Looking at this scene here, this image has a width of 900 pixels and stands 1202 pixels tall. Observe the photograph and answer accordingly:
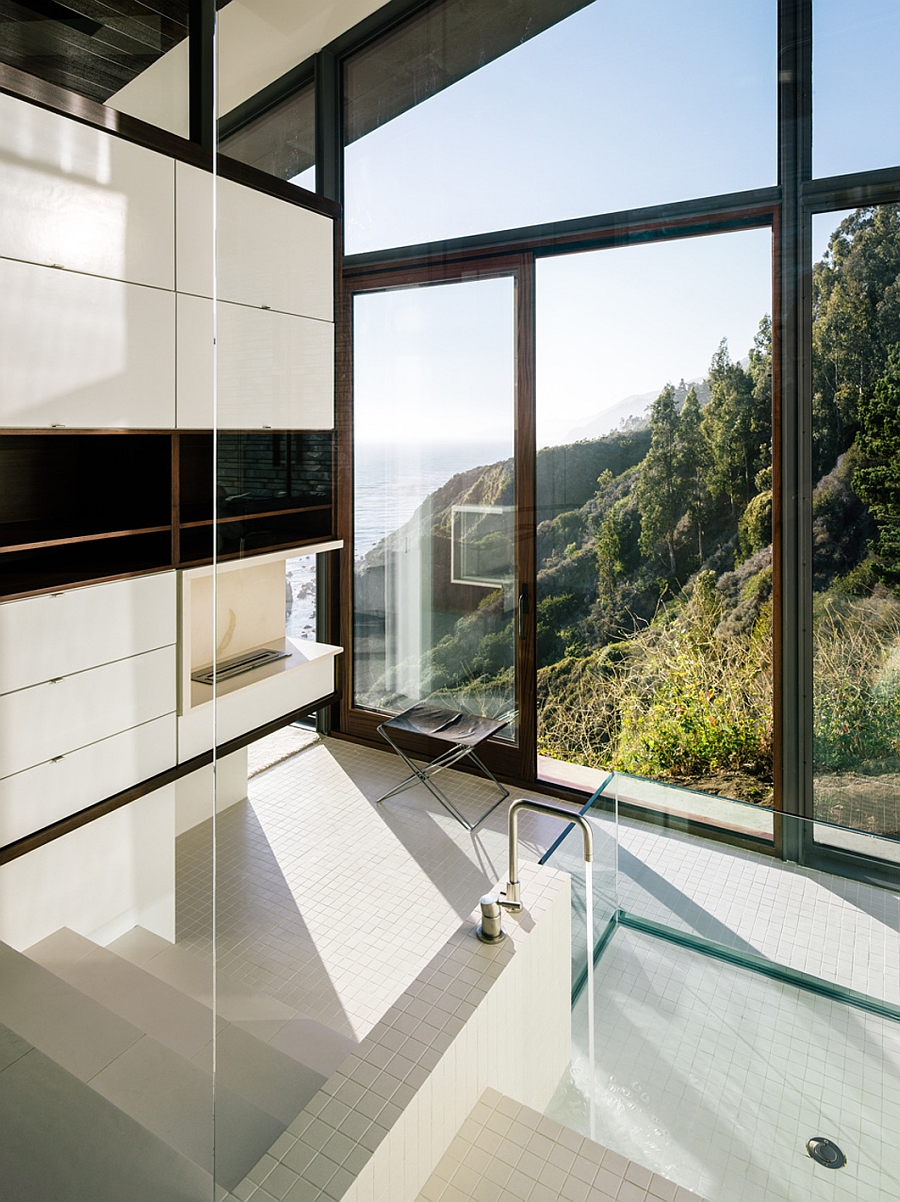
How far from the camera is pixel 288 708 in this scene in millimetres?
1192

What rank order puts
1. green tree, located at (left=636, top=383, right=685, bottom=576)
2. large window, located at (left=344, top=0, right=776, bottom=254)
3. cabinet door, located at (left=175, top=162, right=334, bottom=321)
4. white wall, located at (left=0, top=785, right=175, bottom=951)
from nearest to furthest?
cabinet door, located at (left=175, top=162, right=334, bottom=321) < white wall, located at (left=0, top=785, right=175, bottom=951) < large window, located at (left=344, top=0, right=776, bottom=254) < green tree, located at (left=636, top=383, right=685, bottom=576)

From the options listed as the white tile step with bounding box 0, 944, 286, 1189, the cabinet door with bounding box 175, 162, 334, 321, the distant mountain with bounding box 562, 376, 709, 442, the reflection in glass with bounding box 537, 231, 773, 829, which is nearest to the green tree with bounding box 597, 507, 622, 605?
the reflection in glass with bounding box 537, 231, 773, 829

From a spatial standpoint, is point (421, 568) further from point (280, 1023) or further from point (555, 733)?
point (280, 1023)

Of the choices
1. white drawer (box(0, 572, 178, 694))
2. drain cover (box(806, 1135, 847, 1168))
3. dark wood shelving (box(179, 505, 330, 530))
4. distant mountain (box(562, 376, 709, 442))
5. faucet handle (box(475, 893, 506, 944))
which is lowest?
drain cover (box(806, 1135, 847, 1168))

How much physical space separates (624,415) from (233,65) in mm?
1223

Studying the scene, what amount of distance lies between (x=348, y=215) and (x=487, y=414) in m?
0.77

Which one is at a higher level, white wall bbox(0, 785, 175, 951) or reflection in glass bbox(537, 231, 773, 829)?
reflection in glass bbox(537, 231, 773, 829)

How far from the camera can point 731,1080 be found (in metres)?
1.44

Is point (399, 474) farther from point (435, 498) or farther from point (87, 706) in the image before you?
point (87, 706)

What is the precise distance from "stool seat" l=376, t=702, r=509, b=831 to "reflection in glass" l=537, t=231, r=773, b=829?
0.57 ft

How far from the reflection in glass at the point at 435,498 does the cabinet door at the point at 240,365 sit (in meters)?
0.24

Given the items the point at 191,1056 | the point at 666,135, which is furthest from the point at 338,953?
the point at 666,135

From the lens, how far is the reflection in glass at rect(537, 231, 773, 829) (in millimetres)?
1681

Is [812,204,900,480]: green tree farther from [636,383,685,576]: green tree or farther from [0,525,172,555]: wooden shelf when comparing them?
[0,525,172,555]: wooden shelf
